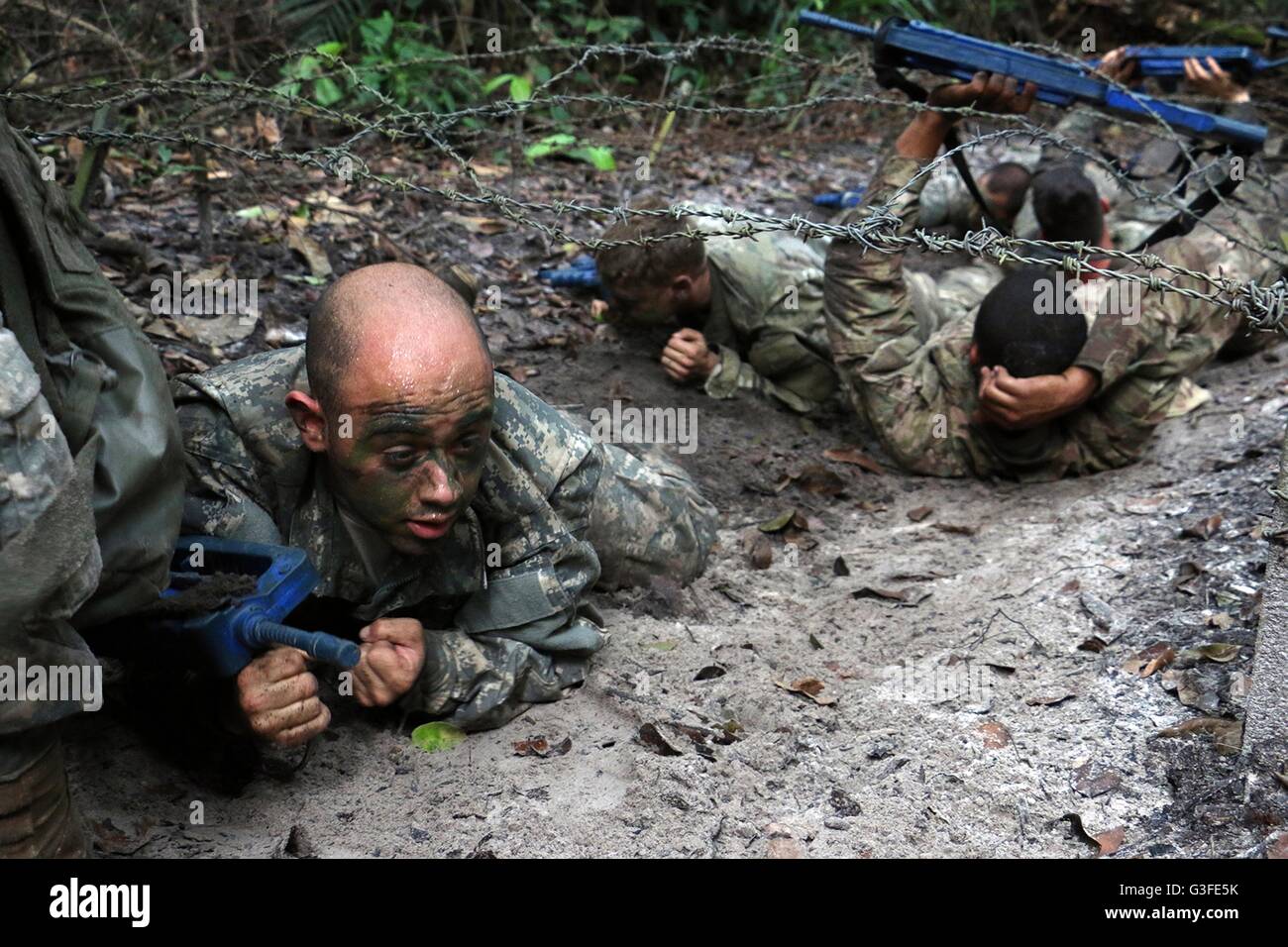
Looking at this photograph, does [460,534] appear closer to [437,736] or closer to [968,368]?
[437,736]

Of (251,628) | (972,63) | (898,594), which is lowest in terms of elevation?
(898,594)

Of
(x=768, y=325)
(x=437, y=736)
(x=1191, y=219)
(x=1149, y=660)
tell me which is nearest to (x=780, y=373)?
(x=768, y=325)

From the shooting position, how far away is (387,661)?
283 centimetres

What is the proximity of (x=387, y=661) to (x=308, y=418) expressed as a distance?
0.59 metres

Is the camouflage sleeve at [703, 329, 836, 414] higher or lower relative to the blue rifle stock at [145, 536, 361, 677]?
lower

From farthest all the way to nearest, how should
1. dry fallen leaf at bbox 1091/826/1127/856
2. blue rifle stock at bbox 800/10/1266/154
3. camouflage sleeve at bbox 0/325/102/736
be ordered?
blue rifle stock at bbox 800/10/1266/154 → dry fallen leaf at bbox 1091/826/1127/856 → camouflage sleeve at bbox 0/325/102/736

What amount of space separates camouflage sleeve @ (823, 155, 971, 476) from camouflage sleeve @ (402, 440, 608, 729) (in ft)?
6.26

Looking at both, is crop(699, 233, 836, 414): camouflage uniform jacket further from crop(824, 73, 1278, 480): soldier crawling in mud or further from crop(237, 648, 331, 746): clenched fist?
crop(237, 648, 331, 746): clenched fist

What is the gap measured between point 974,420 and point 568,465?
7.19ft

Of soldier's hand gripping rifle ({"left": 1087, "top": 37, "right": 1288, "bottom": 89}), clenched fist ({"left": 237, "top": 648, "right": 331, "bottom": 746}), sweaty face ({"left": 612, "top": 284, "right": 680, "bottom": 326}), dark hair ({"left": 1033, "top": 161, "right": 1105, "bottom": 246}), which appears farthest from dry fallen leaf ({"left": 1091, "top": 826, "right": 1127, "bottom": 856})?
dark hair ({"left": 1033, "top": 161, "right": 1105, "bottom": 246})

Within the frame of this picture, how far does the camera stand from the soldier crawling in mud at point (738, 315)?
17.4 ft

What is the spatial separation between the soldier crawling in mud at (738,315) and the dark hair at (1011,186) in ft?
5.75

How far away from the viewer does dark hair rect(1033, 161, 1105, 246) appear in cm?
588

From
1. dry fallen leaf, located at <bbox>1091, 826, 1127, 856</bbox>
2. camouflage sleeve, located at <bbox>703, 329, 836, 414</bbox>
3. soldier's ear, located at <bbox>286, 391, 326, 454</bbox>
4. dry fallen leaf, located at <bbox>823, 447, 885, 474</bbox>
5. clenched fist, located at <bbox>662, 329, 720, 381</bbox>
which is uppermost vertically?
soldier's ear, located at <bbox>286, 391, 326, 454</bbox>
